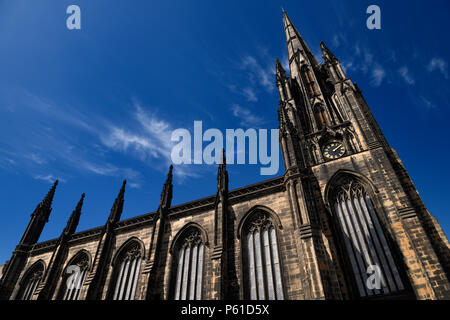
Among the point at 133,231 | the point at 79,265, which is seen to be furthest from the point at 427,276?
the point at 79,265

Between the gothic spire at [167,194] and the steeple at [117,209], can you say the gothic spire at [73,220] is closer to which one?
the steeple at [117,209]

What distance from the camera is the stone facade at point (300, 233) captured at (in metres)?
12.5

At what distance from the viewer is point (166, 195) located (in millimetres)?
21328

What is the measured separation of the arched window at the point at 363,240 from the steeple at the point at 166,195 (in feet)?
40.1

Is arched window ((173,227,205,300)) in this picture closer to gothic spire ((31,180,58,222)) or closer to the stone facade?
the stone facade

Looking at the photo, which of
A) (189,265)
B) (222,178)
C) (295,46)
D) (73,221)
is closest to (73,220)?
(73,221)

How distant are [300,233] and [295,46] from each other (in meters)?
26.6

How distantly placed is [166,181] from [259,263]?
35.5 feet

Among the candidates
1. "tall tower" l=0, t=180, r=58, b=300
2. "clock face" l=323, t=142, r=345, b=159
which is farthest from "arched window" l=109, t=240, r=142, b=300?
"clock face" l=323, t=142, r=345, b=159

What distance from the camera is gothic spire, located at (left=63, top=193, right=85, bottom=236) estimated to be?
79.2ft

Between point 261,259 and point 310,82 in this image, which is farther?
point 310,82

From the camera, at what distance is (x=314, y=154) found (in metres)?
18.8

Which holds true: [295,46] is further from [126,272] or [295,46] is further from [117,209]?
[126,272]
